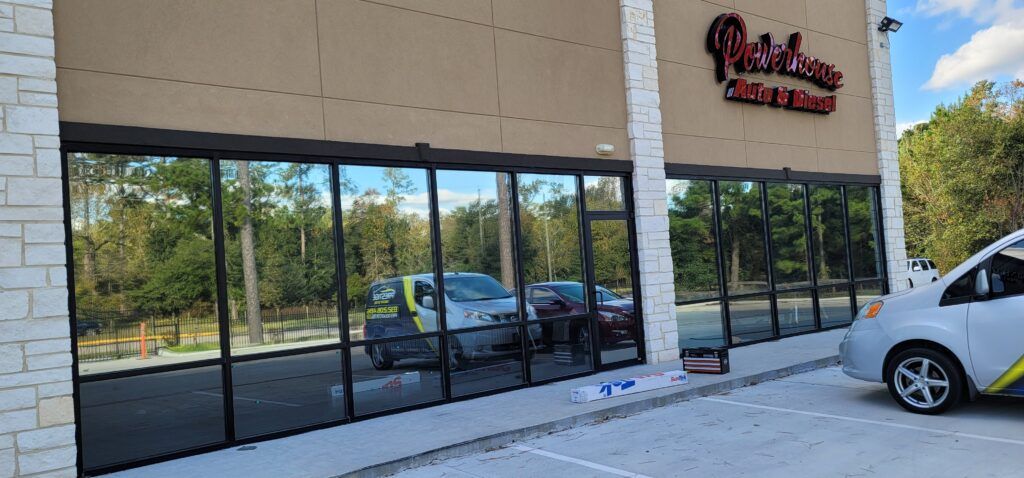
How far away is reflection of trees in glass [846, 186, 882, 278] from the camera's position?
16578 mm

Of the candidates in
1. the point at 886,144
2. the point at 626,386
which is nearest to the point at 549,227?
the point at 626,386

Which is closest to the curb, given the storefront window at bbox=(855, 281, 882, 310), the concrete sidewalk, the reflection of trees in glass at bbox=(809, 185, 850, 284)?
the concrete sidewalk

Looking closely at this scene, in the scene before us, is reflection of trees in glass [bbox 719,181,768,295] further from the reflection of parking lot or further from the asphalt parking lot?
the asphalt parking lot

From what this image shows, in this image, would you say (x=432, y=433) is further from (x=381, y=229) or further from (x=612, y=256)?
(x=612, y=256)

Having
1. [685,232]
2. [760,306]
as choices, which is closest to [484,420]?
[685,232]

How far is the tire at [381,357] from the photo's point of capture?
887 cm

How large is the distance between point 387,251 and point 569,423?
3.01m

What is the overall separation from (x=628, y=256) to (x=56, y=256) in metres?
7.98

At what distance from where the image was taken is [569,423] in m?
8.16

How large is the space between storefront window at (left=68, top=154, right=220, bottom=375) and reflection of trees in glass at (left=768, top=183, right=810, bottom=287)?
35.0 ft

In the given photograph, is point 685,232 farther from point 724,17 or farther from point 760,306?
point 724,17

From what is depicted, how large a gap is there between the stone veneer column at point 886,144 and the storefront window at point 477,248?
1083 cm

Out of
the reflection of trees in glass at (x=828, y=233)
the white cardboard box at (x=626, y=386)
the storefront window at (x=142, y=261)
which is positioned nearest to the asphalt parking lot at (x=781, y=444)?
the white cardboard box at (x=626, y=386)

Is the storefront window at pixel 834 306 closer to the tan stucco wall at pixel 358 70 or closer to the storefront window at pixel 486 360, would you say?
the tan stucco wall at pixel 358 70
